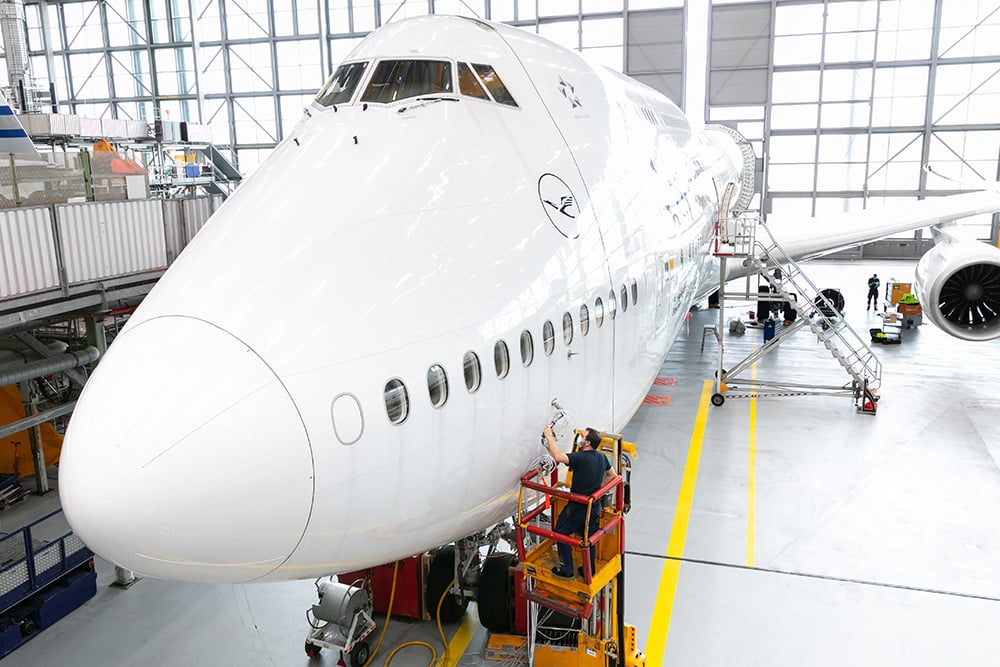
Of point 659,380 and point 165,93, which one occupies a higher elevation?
point 165,93

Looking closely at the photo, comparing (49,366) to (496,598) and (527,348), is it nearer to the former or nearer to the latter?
(496,598)

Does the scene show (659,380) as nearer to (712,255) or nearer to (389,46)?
(712,255)

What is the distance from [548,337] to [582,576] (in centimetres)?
235

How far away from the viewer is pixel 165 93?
4762 cm

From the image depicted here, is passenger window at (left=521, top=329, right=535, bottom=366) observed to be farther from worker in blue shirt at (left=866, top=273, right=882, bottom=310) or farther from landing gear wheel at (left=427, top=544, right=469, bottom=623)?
worker in blue shirt at (left=866, top=273, right=882, bottom=310)

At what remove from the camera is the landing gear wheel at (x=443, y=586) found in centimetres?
992

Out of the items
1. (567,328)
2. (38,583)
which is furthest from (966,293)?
(38,583)

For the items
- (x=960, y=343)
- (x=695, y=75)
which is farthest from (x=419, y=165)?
(x=695, y=75)

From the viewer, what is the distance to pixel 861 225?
23.2m

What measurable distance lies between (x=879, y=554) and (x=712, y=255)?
26.3 feet

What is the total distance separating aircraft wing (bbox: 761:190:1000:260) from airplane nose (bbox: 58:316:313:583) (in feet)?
64.2

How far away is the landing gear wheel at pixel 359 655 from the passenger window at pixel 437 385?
472 cm

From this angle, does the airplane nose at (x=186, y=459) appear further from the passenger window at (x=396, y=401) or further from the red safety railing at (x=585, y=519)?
the red safety railing at (x=585, y=519)

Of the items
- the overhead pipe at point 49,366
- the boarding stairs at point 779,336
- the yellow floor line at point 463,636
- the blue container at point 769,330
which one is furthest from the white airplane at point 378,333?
the blue container at point 769,330
